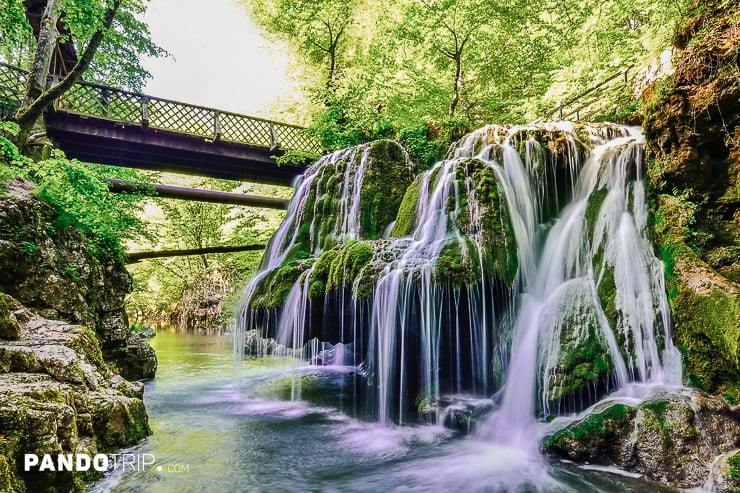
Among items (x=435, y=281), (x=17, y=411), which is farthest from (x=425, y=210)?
(x=17, y=411)

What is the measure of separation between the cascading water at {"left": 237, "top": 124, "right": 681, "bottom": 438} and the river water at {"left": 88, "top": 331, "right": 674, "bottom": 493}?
0.64 meters

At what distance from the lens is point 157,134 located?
42.5ft

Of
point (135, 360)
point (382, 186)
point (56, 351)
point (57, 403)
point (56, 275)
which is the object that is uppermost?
point (382, 186)

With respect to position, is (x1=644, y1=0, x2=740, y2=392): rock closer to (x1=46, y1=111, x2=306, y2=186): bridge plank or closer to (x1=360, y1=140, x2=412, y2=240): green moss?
(x1=360, y1=140, x2=412, y2=240): green moss

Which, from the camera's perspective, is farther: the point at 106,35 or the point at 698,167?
the point at 106,35

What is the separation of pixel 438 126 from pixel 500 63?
4976 mm

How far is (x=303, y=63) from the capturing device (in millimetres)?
20078

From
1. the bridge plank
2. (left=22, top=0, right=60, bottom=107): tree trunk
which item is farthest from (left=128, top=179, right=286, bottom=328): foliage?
(left=22, top=0, right=60, bottom=107): tree trunk

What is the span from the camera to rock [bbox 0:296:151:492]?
3049mm

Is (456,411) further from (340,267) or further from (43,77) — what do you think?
(43,77)

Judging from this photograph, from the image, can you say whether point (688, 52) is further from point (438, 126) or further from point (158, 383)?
point (158, 383)

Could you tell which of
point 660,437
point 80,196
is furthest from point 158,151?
point 660,437

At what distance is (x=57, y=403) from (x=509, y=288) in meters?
5.51

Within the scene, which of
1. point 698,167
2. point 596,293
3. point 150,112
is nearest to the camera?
point 596,293
